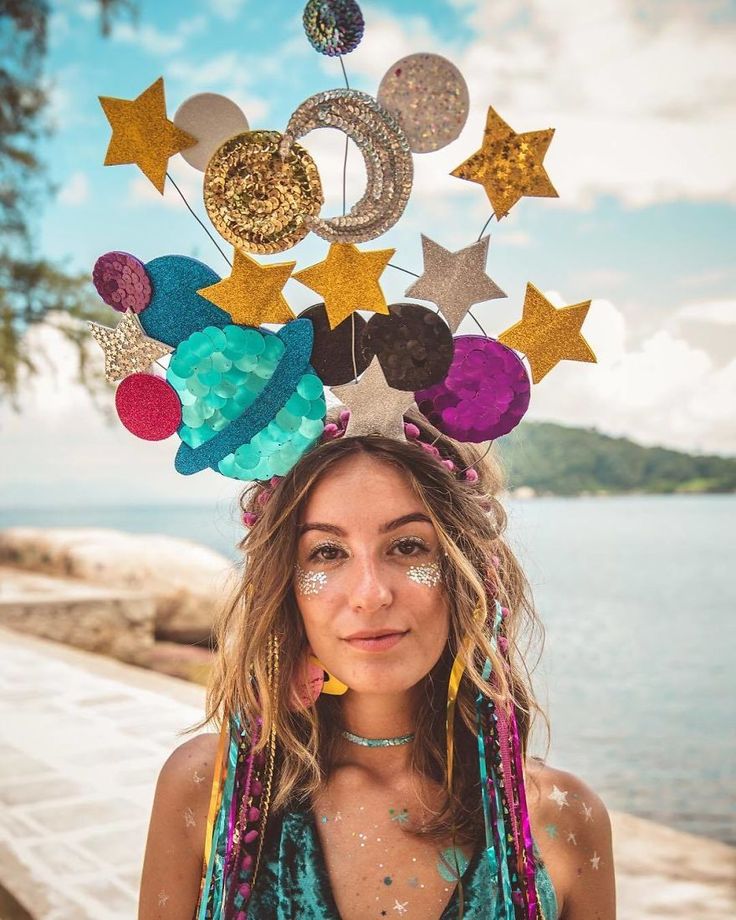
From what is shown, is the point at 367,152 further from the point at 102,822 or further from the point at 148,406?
the point at 102,822

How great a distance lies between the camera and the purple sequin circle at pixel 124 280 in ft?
5.41

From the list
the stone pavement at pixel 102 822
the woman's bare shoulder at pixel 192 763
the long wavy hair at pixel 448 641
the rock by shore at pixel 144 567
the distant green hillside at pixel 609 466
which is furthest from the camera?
Result: the distant green hillside at pixel 609 466

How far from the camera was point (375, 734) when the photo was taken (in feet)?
6.16

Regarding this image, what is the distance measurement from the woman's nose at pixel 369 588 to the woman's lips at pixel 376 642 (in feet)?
0.18

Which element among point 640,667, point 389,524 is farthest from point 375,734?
point 640,667

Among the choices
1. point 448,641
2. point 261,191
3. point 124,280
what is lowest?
point 448,641

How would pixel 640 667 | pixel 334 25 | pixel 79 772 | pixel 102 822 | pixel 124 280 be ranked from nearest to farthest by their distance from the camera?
pixel 334 25 → pixel 124 280 → pixel 102 822 → pixel 79 772 → pixel 640 667

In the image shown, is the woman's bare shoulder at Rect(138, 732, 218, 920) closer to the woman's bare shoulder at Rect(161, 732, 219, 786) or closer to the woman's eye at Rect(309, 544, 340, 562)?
the woman's bare shoulder at Rect(161, 732, 219, 786)

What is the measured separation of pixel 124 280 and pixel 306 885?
113 cm

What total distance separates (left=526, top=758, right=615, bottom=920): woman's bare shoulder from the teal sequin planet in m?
0.81

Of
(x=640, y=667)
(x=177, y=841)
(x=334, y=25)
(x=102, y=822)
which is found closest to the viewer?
(x=334, y=25)

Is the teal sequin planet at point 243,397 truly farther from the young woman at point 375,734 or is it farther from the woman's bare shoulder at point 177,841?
the woman's bare shoulder at point 177,841

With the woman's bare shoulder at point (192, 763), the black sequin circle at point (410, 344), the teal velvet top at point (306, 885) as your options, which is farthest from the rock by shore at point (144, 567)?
the black sequin circle at point (410, 344)

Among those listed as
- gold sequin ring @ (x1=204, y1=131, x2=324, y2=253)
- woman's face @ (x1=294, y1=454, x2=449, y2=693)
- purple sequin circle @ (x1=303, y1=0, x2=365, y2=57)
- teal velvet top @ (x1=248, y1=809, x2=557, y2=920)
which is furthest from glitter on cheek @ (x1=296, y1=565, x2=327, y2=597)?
purple sequin circle @ (x1=303, y1=0, x2=365, y2=57)
